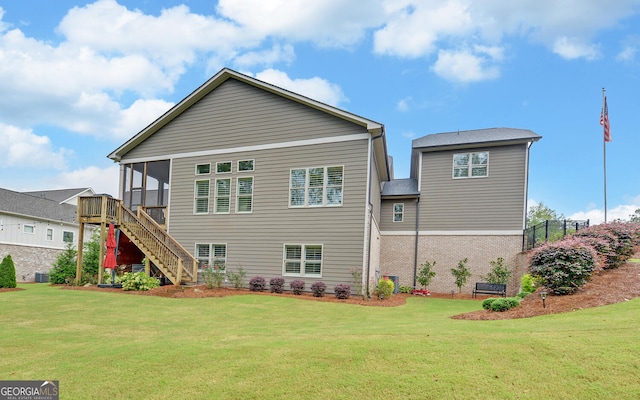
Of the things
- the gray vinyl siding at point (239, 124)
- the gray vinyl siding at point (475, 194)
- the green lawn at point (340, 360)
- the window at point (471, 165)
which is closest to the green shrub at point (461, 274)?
the gray vinyl siding at point (475, 194)

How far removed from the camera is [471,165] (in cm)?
1905

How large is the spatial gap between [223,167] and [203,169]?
1.13m

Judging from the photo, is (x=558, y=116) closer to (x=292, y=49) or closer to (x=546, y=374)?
(x=292, y=49)

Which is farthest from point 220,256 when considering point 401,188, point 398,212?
point 401,188

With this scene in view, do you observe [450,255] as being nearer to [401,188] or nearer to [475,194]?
[475,194]

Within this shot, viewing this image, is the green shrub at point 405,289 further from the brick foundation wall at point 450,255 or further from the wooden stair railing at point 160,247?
the wooden stair railing at point 160,247

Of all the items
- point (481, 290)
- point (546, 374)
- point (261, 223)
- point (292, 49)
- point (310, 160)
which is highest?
point (292, 49)

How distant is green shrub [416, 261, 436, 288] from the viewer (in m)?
18.9

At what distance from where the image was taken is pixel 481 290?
1772 centimetres

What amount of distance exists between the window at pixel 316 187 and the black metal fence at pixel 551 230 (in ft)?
28.1

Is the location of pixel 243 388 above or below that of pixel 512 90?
below

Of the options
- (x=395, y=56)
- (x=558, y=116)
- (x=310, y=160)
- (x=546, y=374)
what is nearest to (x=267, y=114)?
(x=310, y=160)

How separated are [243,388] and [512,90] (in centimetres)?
1710

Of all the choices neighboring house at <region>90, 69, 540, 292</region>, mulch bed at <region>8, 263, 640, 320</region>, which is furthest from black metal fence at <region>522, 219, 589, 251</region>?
mulch bed at <region>8, 263, 640, 320</region>
